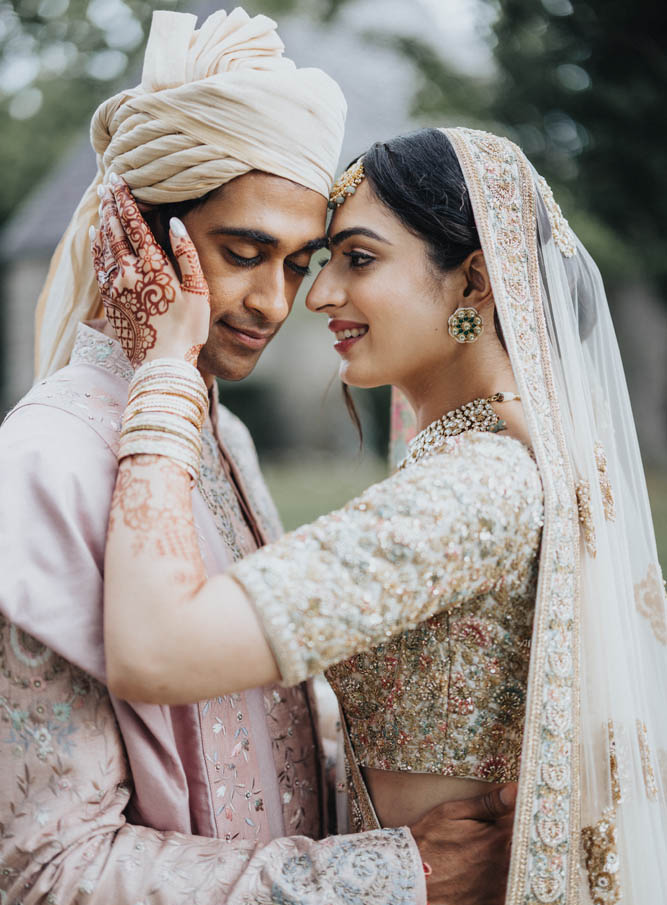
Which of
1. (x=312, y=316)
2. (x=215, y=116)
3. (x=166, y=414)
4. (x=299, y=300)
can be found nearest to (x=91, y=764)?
(x=166, y=414)

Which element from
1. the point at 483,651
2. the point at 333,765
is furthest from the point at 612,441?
the point at 333,765

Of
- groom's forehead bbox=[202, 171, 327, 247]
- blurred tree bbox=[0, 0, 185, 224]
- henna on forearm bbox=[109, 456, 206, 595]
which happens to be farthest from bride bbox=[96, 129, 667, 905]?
blurred tree bbox=[0, 0, 185, 224]

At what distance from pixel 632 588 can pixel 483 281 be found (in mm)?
800

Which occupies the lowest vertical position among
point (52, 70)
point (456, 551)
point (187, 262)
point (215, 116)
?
point (456, 551)

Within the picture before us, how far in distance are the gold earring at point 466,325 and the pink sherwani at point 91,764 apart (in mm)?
850

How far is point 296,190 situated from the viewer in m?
2.17

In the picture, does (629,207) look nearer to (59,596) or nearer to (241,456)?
(241,456)

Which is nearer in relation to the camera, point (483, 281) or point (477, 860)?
point (477, 860)

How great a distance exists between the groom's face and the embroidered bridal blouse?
2.29ft

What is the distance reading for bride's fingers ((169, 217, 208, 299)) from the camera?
1904 mm

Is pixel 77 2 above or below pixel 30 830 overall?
above

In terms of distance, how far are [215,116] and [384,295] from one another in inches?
22.5

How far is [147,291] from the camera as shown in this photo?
187 cm

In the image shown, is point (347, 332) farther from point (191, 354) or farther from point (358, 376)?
point (191, 354)
